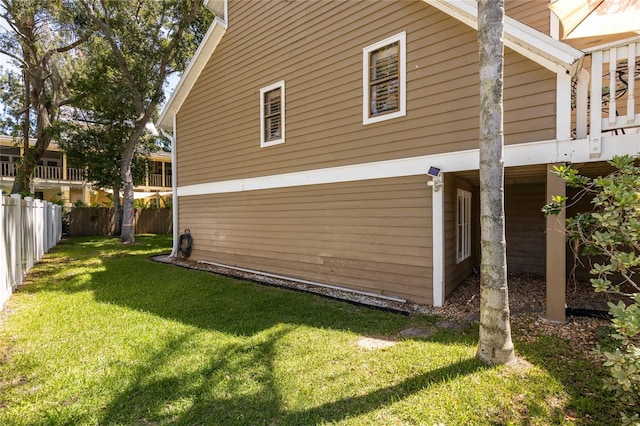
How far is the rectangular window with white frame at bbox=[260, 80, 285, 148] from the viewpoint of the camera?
25.6ft

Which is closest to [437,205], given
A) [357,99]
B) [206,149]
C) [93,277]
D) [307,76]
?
[357,99]

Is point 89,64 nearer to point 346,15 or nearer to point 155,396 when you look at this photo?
point 346,15

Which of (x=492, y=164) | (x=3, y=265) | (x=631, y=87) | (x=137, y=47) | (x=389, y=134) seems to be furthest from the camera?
(x=137, y=47)

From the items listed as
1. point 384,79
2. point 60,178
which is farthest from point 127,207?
point 60,178

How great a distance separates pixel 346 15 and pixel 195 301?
600 cm

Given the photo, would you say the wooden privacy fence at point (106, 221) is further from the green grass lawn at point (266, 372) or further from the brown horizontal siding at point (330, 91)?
the green grass lawn at point (266, 372)

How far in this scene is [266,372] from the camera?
3330mm

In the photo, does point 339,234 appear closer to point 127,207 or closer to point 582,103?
point 582,103

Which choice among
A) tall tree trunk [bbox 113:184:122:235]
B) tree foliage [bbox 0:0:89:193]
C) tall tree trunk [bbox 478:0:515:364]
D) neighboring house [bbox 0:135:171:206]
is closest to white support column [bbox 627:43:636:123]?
tall tree trunk [bbox 478:0:515:364]

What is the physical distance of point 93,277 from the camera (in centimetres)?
795

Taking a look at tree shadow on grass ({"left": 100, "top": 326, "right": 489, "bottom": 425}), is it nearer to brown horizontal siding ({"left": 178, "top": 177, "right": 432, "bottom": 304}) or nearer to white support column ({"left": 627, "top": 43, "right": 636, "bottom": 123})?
brown horizontal siding ({"left": 178, "top": 177, "right": 432, "bottom": 304})

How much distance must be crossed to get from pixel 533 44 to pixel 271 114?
5400 millimetres

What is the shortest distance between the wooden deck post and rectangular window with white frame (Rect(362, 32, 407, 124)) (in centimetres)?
248

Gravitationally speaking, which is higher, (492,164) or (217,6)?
(217,6)
